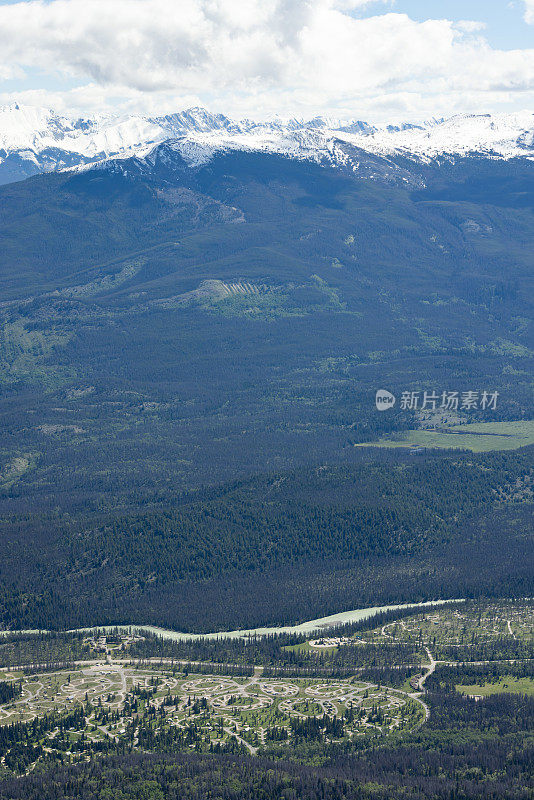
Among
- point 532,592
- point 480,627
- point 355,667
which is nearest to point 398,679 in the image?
point 355,667

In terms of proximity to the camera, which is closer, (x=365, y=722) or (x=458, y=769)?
(x=458, y=769)

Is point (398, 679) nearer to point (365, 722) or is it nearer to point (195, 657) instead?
point (365, 722)

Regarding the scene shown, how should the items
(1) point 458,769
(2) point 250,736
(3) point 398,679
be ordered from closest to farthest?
(1) point 458,769, (2) point 250,736, (3) point 398,679

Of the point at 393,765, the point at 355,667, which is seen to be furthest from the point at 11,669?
the point at 393,765

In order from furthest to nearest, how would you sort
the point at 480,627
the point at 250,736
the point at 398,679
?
the point at 480,627
the point at 398,679
the point at 250,736


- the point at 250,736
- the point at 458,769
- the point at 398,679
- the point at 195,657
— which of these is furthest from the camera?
the point at 195,657

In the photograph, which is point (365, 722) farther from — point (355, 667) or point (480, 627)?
point (480, 627)
